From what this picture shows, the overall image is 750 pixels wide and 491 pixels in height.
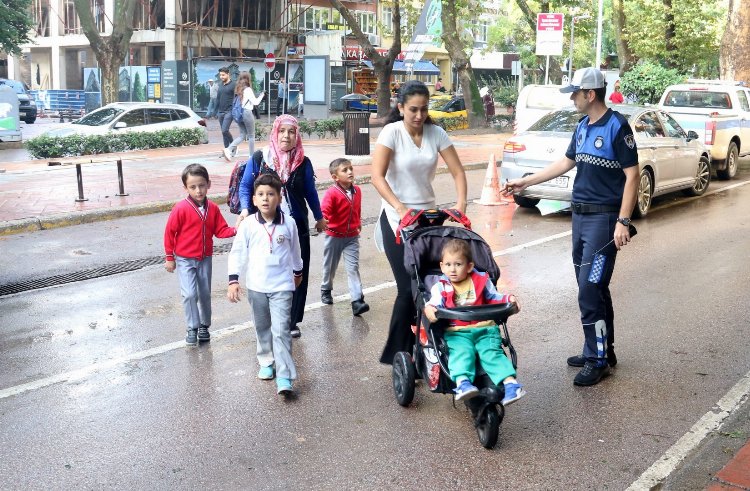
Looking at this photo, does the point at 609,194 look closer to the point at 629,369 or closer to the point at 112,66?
the point at 629,369

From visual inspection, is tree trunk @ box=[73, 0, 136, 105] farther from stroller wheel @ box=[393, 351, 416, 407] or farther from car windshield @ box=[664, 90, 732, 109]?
stroller wheel @ box=[393, 351, 416, 407]

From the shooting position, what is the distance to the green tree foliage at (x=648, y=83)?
92.8 feet

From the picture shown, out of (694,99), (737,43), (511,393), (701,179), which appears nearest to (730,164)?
(694,99)

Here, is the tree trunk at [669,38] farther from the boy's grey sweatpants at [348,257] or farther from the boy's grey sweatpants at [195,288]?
the boy's grey sweatpants at [195,288]

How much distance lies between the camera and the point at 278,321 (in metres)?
5.45

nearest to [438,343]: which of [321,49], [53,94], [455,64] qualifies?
[455,64]

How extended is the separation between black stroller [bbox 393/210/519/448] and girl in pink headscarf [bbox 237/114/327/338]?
1.37 m

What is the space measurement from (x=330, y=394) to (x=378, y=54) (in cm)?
2801

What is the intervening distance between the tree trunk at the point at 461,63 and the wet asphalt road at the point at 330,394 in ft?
74.4

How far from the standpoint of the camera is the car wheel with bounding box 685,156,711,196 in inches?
581

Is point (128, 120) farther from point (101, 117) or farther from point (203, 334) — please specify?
point (203, 334)

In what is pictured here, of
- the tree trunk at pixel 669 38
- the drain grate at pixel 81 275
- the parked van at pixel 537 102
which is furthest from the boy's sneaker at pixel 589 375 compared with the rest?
the tree trunk at pixel 669 38

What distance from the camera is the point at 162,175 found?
16469 mm

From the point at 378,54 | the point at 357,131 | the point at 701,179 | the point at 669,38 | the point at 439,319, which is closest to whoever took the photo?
the point at 439,319
